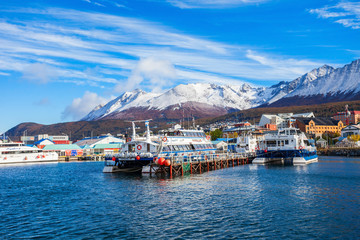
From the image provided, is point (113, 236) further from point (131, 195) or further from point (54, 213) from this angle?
point (131, 195)

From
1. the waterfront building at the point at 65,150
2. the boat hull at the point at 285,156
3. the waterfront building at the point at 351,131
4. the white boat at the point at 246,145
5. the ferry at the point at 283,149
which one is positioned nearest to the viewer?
the boat hull at the point at 285,156

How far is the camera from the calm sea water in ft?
79.7

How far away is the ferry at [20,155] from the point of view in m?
109

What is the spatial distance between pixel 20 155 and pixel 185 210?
9838 cm

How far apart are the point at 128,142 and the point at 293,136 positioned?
136 ft

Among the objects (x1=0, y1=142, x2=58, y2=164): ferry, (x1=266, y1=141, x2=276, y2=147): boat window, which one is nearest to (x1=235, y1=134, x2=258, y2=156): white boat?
(x1=266, y1=141, x2=276, y2=147): boat window

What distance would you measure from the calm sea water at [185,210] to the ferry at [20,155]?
68952mm

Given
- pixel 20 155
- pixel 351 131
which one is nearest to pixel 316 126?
pixel 351 131

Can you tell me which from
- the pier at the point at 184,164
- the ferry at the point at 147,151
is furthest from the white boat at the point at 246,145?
the ferry at the point at 147,151

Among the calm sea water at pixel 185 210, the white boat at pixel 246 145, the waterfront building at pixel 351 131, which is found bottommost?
the calm sea water at pixel 185 210

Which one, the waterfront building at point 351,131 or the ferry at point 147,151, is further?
the waterfront building at point 351,131

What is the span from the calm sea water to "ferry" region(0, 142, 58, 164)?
69.0 meters

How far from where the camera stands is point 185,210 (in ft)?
101

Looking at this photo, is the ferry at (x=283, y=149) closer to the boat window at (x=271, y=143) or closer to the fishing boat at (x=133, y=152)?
the boat window at (x=271, y=143)
